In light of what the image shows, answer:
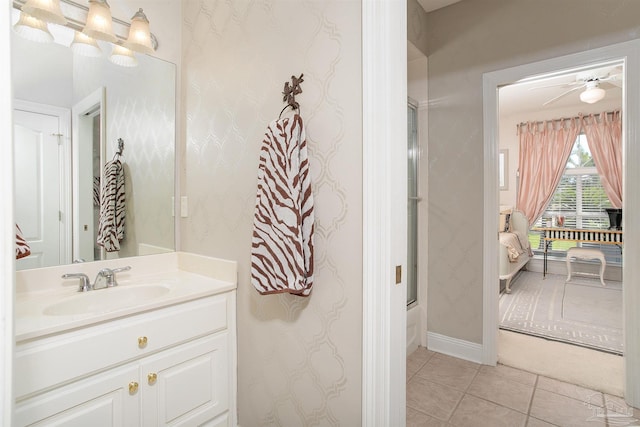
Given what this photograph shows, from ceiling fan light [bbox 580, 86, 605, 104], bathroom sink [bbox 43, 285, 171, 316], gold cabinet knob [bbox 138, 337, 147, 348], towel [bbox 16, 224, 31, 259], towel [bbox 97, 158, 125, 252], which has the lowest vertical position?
gold cabinet knob [bbox 138, 337, 147, 348]

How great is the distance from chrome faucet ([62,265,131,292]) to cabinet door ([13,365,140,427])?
0.49 metres

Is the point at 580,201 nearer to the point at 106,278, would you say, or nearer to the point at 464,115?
the point at 464,115

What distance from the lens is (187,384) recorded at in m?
1.45

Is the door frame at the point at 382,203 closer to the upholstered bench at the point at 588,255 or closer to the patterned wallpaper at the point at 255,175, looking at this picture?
the patterned wallpaper at the point at 255,175

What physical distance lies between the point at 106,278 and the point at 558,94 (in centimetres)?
598

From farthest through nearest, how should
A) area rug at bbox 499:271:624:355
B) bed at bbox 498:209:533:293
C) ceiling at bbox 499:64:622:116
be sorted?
bed at bbox 498:209:533:293, ceiling at bbox 499:64:622:116, area rug at bbox 499:271:624:355

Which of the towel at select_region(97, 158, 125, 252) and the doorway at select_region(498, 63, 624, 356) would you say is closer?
the towel at select_region(97, 158, 125, 252)

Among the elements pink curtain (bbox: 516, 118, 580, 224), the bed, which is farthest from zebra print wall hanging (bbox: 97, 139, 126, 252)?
pink curtain (bbox: 516, 118, 580, 224)

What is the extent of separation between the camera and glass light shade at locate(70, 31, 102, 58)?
156 cm

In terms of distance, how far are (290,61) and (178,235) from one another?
4.01 ft

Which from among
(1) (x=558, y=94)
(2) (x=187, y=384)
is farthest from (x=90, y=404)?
(1) (x=558, y=94)

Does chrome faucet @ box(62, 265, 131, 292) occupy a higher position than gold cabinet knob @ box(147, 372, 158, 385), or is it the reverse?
chrome faucet @ box(62, 265, 131, 292)

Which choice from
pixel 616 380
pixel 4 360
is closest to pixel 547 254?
pixel 616 380

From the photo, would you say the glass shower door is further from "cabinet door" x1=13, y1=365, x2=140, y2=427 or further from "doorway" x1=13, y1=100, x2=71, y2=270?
"doorway" x1=13, y1=100, x2=71, y2=270
